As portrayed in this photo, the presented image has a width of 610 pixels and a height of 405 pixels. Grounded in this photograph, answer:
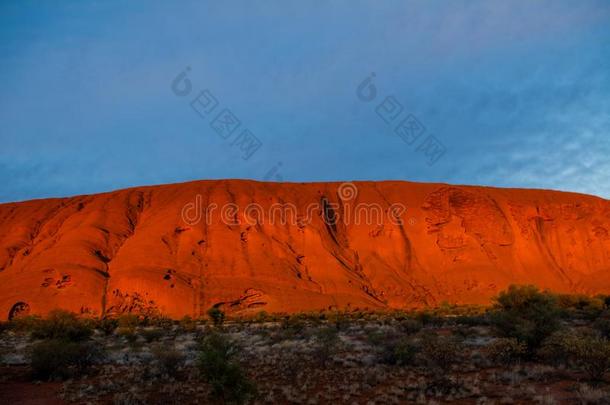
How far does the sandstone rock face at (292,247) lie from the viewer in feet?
154

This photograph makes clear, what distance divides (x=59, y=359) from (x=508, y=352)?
15068mm

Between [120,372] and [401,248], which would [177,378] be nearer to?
[120,372]

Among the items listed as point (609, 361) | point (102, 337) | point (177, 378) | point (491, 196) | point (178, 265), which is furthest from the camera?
point (491, 196)

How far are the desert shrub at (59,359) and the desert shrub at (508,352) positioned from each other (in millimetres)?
14162

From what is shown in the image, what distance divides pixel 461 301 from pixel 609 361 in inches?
1676

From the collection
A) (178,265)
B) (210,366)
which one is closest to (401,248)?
(178,265)

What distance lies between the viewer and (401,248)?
195 ft

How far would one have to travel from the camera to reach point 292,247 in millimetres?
56812

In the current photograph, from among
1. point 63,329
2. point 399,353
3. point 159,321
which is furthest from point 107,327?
point 399,353

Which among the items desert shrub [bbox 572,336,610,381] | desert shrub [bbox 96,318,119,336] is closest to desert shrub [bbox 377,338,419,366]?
desert shrub [bbox 572,336,610,381]

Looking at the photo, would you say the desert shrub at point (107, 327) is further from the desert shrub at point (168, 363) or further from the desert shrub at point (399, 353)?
the desert shrub at point (399, 353)

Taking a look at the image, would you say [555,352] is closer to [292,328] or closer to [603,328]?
[603,328]

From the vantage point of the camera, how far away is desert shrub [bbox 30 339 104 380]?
49.3 feet

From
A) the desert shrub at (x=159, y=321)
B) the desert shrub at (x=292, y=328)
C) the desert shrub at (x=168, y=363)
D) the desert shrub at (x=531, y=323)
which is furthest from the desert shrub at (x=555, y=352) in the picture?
the desert shrub at (x=159, y=321)
